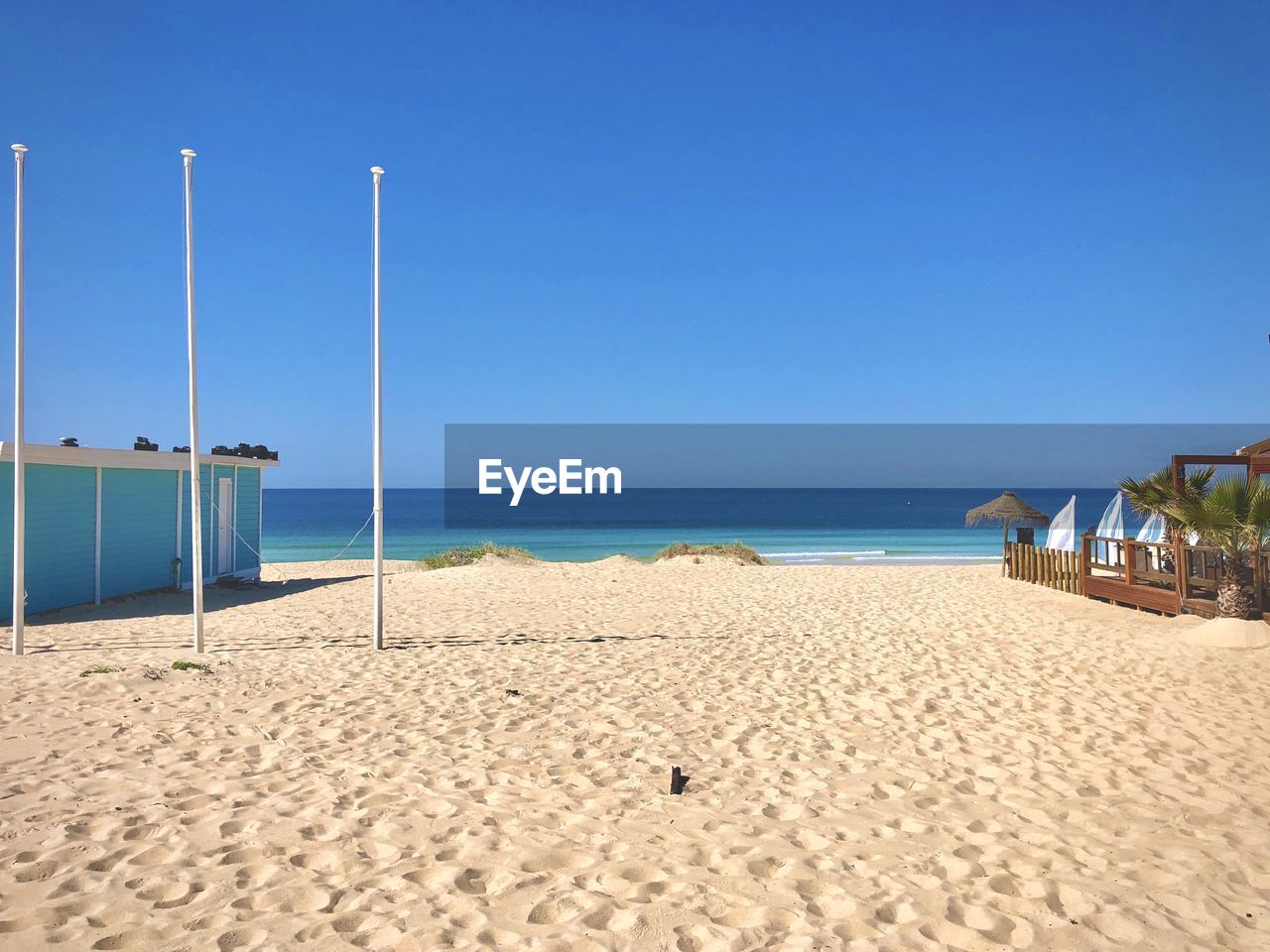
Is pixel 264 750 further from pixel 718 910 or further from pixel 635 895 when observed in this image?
pixel 718 910

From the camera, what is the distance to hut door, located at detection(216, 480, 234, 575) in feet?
59.6

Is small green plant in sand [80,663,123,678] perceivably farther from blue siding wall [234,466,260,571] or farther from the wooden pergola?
the wooden pergola

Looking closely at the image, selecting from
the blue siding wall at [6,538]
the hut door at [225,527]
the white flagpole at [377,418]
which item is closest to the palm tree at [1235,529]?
the white flagpole at [377,418]

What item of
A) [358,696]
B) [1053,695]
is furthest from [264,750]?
[1053,695]

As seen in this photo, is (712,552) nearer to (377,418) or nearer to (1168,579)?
(1168,579)

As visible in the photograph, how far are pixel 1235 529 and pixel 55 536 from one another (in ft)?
58.8

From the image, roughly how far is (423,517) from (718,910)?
Answer: 7740 cm

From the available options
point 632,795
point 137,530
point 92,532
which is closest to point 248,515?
point 137,530

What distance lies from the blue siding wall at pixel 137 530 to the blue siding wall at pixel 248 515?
2.82 meters

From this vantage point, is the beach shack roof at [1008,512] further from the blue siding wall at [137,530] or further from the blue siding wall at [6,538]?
the blue siding wall at [6,538]

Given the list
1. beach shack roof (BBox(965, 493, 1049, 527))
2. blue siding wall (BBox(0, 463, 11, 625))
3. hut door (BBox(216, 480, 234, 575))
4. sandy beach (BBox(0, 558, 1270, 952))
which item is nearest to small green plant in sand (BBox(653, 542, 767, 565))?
beach shack roof (BBox(965, 493, 1049, 527))

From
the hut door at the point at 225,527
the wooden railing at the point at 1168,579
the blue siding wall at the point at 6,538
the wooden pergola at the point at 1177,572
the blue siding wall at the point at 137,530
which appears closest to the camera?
the wooden railing at the point at 1168,579

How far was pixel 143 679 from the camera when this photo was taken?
7602mm

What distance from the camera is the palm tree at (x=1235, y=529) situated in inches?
446
